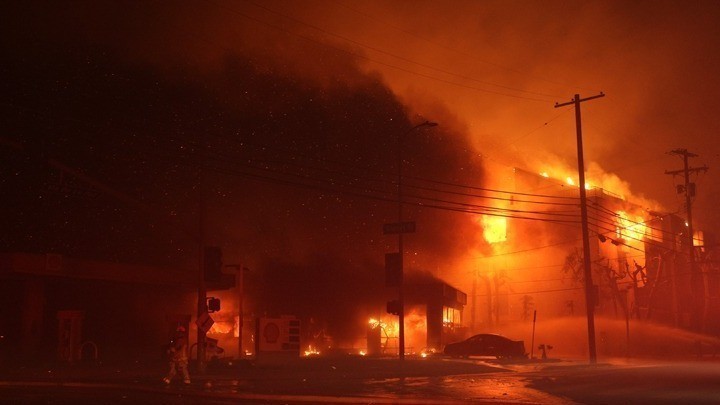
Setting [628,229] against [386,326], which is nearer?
[386,326]

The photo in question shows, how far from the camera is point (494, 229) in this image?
7206 centimetres

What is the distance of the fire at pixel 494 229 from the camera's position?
7138cm

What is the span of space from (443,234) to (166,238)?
27512mm

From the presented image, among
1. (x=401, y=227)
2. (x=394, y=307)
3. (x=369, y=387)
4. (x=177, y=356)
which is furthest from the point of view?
(x=394, y=307)

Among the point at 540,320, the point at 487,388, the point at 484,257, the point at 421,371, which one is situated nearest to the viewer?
the point at 487,388

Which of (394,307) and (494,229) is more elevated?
(494,229)

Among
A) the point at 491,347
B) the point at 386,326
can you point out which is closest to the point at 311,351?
the point at 386,326

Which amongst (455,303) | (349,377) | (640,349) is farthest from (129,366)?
(640,349)

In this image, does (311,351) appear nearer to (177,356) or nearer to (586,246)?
(586,246)

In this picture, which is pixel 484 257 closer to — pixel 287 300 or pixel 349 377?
pixel 287 300

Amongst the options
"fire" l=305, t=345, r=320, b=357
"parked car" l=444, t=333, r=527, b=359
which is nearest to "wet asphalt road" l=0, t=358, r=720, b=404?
"parked car" l=444, t=333, r=527, b=359

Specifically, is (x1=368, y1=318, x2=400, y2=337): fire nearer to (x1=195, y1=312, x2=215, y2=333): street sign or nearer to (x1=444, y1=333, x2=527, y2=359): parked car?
(x1=444, y1=333, x2=527, y2=359): parked car

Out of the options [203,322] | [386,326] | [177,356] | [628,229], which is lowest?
[177,356]

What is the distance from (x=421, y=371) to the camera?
81.9 feet
